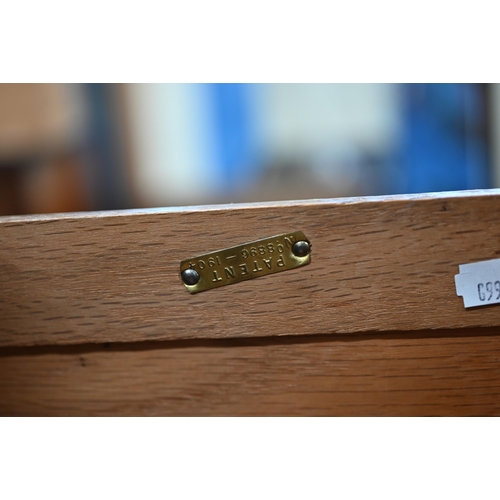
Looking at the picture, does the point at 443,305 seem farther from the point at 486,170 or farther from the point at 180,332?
the point at 486,170

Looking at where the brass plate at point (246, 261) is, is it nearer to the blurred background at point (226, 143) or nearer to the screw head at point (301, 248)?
the screw head at point (301, 248)

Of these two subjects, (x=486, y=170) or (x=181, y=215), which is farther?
(x=486, y=170)

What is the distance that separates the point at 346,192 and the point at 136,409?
0.76m

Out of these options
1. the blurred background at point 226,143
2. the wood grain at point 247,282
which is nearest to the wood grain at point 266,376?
the wood grain at point 247,282

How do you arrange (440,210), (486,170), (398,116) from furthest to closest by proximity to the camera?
(398,116) < (486,170) < (440,210)

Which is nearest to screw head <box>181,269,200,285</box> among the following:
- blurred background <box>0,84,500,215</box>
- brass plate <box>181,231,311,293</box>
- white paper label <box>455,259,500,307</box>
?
brass plate <box>181,231,311,293</box>

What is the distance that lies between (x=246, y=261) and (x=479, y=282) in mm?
152

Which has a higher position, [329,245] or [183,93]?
[183,93]

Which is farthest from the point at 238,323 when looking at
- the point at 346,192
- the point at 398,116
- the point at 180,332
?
the point at 398,116

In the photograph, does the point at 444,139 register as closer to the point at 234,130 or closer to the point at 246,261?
the point at 234,130

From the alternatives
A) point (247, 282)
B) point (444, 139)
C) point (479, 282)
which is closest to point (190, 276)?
point (247, 282)

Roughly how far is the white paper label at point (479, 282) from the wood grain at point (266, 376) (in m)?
0.03

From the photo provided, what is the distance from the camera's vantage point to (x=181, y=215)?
408 millimetres

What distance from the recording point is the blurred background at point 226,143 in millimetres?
1185
